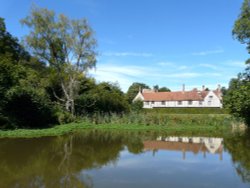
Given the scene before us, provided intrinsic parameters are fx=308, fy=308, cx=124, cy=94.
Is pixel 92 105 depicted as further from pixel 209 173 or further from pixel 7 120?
pixel 209 173

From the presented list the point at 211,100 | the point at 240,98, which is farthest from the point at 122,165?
the point at 211,100

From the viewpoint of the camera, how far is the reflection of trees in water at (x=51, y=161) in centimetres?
838

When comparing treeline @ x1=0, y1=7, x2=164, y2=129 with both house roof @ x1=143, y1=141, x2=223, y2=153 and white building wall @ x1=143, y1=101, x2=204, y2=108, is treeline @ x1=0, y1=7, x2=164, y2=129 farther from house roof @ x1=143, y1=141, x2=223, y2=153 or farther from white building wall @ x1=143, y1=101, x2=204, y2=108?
white building wall @ x1=143, y1=101, x2=204, y2=108

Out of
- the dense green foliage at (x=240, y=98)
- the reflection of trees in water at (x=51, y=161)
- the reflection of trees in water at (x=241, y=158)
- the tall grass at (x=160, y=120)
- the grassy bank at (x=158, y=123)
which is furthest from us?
the tall grass at (x=160, y=120)

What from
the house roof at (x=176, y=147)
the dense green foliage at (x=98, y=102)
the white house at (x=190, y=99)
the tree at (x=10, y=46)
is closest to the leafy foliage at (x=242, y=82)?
the house roof at (x=176, y=147)

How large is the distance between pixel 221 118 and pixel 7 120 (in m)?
19.4

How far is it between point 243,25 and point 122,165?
17.7 m

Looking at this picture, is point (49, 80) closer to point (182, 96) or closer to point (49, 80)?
point (49, 80)

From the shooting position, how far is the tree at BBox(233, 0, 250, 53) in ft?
78.4

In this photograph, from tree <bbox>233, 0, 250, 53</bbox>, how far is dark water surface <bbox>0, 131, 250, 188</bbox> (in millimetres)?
11169

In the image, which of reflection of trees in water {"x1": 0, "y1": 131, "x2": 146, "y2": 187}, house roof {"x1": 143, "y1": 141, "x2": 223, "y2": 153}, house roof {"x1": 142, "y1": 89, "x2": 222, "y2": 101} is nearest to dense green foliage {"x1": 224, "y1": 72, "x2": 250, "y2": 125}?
house roof {"x1": 143, "y1": 141, "x2": 223, "y2": 153}

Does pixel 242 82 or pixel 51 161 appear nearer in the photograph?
pixel 51 161

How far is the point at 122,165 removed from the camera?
11.1m

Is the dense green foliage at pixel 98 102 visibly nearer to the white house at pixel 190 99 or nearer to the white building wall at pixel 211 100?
the white house at pixel 190 99
